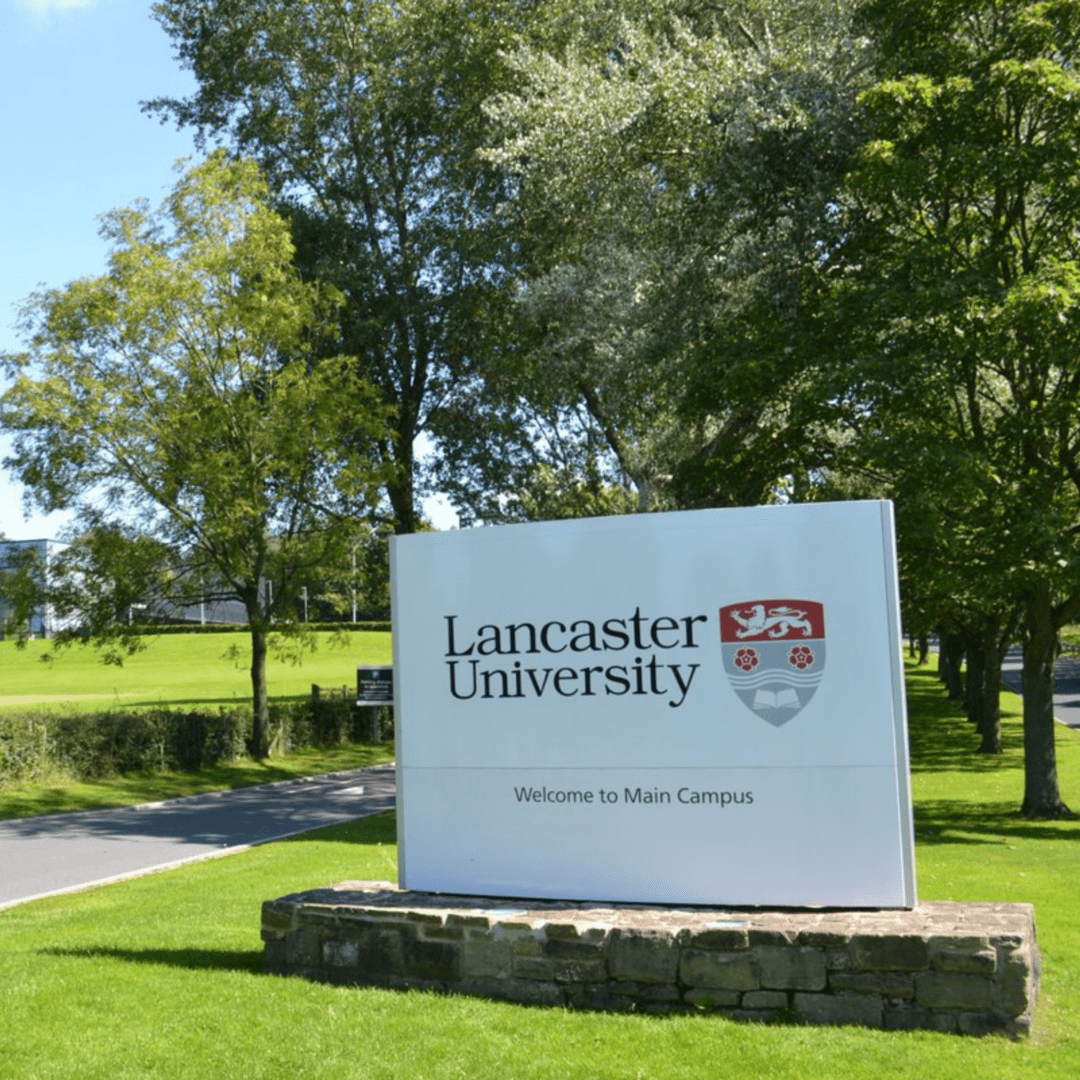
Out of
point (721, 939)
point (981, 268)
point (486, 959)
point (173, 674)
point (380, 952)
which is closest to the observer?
point (721, 939)

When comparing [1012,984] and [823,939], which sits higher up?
[823,939]

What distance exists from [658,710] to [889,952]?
76.7 inches

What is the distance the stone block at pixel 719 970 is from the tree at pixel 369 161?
990 inches

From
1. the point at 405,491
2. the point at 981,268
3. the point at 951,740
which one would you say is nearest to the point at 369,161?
the point at 405,491

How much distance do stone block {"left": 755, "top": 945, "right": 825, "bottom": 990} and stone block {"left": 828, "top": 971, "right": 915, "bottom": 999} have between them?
0.08 metres

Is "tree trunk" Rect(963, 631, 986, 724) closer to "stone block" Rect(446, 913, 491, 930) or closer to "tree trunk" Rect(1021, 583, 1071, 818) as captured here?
"tree trunk" Rect(1021, 583, 1071, 818)

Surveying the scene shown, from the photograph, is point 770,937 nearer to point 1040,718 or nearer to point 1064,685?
point 1040,718

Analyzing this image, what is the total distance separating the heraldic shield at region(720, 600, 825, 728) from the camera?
7805 mm

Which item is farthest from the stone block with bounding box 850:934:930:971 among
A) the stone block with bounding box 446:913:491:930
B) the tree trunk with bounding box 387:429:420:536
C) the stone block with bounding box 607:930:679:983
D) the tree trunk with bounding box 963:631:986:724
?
the tree trunk with bounding box 387:429:420:536

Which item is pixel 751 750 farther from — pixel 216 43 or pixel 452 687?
pixel 216 43

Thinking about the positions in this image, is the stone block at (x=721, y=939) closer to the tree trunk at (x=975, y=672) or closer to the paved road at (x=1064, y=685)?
the paved road at (x=1064, y=685)

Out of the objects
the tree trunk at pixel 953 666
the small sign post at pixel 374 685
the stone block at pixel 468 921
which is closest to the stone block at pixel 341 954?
the stone block at pixel 468 921

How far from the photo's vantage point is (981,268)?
1864cm

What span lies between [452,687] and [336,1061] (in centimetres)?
276
